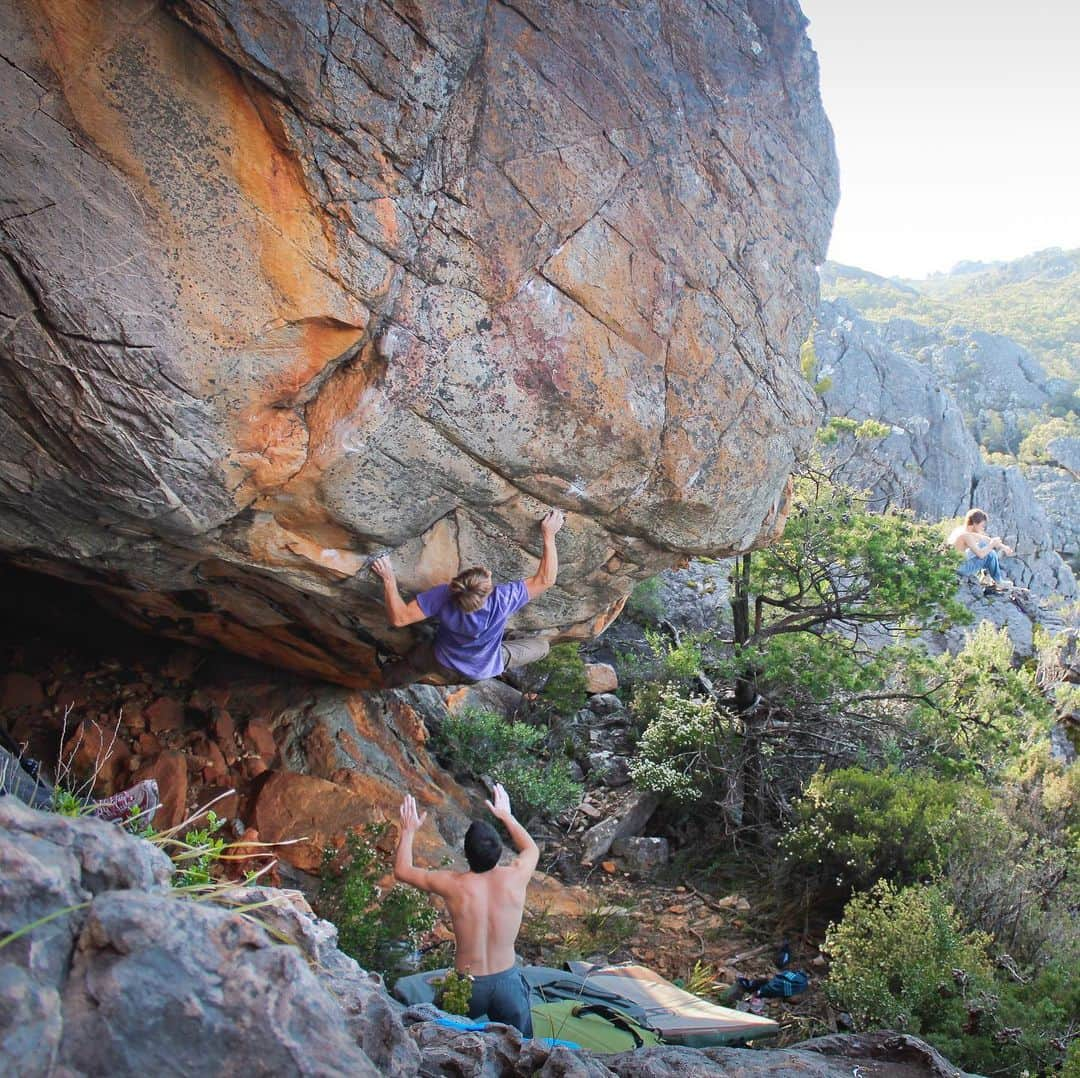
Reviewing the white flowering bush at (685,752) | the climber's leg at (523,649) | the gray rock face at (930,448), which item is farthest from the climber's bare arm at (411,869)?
the gray rock face at (930,448)

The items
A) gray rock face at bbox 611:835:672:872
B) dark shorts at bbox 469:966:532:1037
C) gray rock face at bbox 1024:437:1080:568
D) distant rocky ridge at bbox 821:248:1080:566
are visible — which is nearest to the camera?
dark shorts at bbox 469:966:532:1037

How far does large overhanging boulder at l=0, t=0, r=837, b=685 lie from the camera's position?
3.85 meters

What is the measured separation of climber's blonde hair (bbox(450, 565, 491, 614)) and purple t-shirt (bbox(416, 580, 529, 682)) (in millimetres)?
63

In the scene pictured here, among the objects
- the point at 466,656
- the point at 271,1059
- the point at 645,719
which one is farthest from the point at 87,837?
the point at 645,719

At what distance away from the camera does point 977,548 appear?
1195 centimetres

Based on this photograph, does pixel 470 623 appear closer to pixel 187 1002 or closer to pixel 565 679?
pixel 187 1002

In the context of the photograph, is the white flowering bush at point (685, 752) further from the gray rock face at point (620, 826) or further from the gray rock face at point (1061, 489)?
the gray rock face at point (1061, 489)

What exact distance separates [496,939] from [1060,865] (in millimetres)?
6399

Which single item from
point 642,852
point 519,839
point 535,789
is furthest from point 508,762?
point 519,839

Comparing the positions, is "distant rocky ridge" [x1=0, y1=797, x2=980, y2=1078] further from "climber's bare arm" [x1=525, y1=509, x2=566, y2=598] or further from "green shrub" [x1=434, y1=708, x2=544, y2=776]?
"green shrub" [x1=434, y1=708, x2=544, y2=776]

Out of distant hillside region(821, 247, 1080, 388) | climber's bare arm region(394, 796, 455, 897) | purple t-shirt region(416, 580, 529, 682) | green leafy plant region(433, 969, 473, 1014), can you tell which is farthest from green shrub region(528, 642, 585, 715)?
distant hillside region(821, 247, 1080, 388)

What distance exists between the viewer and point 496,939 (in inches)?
189

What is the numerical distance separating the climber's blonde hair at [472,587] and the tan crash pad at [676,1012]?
2.66 meters

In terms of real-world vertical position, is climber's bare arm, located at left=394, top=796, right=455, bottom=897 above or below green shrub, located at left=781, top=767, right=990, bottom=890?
above
